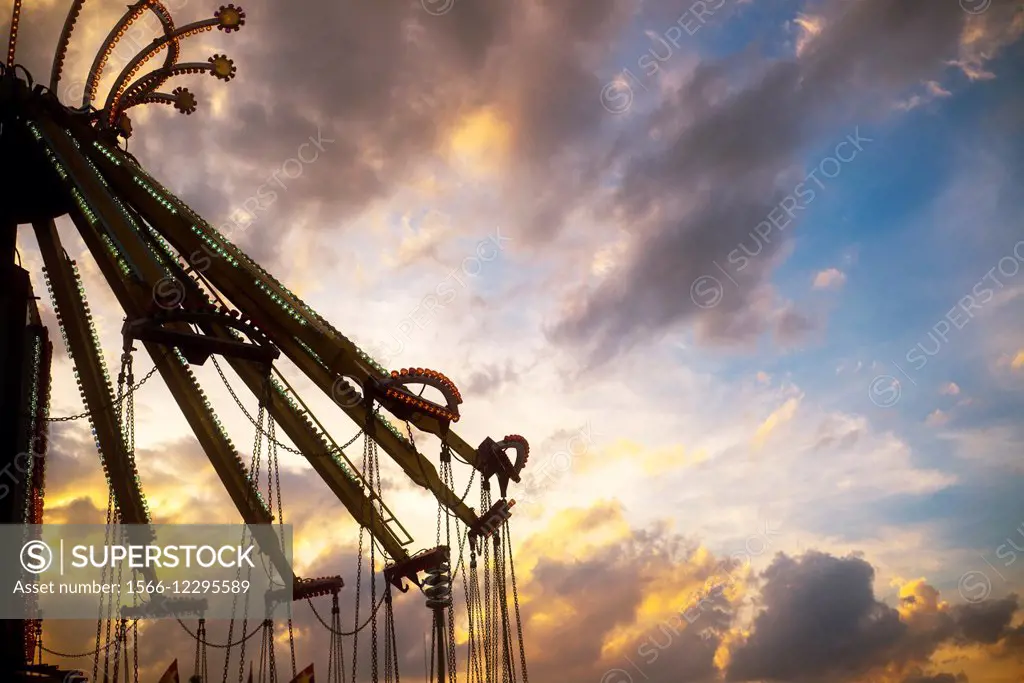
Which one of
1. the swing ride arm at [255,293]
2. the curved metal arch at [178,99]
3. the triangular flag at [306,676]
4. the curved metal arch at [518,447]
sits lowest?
the triangular flag at [306,676]

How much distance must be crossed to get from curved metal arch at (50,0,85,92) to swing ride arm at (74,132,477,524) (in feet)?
12.4

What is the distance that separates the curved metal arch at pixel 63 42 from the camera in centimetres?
3000

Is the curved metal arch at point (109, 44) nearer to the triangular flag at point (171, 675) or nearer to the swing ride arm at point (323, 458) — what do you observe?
the swing ride arm at point (323, 458)

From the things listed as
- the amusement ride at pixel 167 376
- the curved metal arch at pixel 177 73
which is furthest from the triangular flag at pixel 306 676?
the curved metal arch at pixel 177 73

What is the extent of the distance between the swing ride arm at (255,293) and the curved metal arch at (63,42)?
12.4 ft

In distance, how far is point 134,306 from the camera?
85.0 feet

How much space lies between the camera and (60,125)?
29.4 metres

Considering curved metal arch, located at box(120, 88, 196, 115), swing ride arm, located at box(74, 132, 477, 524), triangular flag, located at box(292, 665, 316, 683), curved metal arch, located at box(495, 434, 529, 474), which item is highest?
curved metal arch, located at box(120, 88, 196, 115)

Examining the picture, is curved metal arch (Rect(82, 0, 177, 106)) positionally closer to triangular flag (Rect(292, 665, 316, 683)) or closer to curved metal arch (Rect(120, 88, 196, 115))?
curved metal arch (Rect(120, 88, 196, 115))

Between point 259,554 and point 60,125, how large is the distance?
52.6ft

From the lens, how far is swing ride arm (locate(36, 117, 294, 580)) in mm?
26047

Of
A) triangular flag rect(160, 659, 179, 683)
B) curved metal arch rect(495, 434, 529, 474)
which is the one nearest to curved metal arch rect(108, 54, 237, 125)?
curved metal arch rect(495, 434, 529, 474)

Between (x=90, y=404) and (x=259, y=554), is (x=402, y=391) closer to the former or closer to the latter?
(x=259, y=554)

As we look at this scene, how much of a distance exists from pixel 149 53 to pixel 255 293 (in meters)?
12.0
